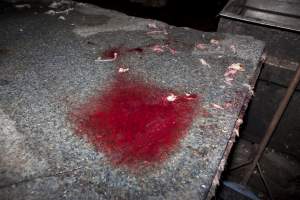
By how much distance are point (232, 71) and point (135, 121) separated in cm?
127

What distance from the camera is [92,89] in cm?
265

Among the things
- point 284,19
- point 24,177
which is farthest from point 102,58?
point 284,19

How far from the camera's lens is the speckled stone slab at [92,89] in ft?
6.12

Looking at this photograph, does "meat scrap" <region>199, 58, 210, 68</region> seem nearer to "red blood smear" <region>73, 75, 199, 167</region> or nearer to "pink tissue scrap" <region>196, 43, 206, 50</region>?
"pink tissue scrap" <region>196, 43, 206, 50</region>

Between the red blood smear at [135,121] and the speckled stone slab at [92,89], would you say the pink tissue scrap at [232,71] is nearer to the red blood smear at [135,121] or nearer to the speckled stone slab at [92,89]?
the speckled stone slab at [92,89]

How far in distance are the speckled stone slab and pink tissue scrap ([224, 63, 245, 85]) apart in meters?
0.01

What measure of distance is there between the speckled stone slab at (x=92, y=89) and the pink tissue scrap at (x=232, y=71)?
0.04ft

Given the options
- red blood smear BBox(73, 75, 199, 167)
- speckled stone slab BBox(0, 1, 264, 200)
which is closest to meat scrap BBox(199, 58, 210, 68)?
speckled stone slab BBox(0, 1, 264, 200)

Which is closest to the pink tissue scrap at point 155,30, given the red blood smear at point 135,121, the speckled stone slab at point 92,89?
the speckled stone slab at point 92,89

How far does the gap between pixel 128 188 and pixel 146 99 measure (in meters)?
0.94

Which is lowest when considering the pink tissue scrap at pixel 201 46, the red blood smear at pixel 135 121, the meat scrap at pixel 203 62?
the red blood smear at pixel 135 121

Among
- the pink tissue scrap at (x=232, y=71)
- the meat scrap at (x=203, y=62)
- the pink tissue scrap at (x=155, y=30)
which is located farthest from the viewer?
the pink tissue scrap at (x=155, y=30)

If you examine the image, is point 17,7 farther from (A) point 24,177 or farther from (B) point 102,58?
(A) point 24,177

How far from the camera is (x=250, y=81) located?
273 centimetres
